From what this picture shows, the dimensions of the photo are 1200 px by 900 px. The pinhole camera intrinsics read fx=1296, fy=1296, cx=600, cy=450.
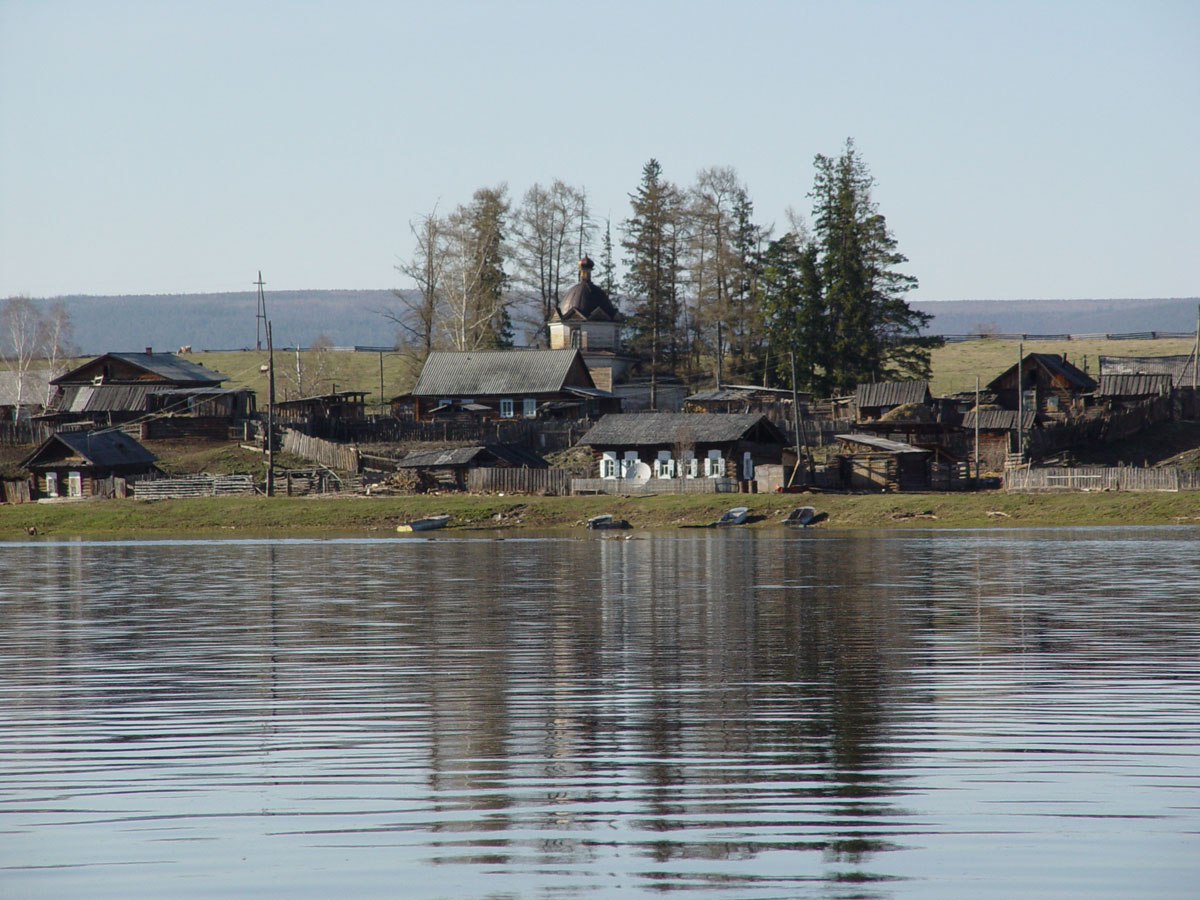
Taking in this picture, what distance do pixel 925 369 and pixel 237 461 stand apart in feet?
184

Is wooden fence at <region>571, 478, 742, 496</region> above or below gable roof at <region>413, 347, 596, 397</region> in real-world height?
below

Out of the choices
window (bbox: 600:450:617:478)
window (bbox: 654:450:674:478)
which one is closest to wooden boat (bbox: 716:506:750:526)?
window (bbox: 654:450:674:478)

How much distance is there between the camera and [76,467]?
77.8 metres

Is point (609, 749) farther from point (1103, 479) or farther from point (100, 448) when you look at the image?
point (100, 448)

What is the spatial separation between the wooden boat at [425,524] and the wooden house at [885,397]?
36269mm

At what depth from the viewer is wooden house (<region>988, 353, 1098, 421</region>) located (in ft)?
299

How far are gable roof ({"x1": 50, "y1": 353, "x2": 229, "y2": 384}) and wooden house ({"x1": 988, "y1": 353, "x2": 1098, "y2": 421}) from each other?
59231mm

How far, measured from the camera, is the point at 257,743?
38.8 ft

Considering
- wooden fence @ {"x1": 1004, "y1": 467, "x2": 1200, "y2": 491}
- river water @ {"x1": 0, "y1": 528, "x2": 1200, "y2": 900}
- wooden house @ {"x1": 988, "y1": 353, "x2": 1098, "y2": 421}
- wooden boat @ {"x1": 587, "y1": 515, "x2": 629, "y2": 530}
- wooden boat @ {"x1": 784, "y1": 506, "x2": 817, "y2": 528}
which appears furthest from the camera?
wooden house @ {"x1": 988, "y1": 353, "x2": 1098, "y2": 421}

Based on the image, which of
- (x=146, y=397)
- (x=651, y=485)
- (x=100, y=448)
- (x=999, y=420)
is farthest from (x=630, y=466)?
(x=146, y=397)

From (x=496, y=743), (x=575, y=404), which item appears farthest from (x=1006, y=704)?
(x=575, y=404)

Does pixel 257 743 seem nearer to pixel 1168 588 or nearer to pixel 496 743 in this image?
pixel 496 743

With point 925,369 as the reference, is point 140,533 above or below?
below

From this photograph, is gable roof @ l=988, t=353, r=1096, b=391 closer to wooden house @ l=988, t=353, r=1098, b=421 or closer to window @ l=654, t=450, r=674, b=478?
wooden house @ l=988, t=353, r=1098, b=421
